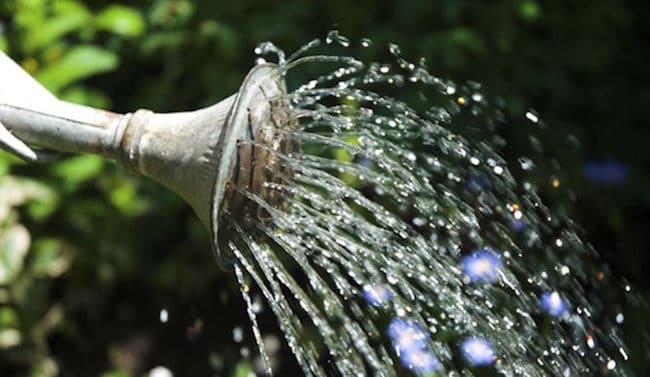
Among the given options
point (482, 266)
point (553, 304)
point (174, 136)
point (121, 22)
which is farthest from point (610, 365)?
point (121, 22)

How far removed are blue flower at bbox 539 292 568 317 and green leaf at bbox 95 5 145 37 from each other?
4.09 feet

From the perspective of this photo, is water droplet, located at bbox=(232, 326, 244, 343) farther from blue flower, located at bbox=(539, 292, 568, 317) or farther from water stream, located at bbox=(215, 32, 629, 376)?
blue flower, located at bbox=(539, 292, 568, 317)

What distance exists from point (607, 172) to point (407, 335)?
161 centimetres

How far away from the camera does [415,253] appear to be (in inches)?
88.9

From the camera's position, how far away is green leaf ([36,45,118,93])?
10.7 ft

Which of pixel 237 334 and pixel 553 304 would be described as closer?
pixel 553 304

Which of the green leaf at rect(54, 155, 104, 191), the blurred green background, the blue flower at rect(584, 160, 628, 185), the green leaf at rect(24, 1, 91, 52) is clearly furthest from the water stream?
the blue flower at rect(584, 160, 628, 185)

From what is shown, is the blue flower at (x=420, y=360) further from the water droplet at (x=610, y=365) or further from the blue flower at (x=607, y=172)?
the blue flower at (x=607, y=172)

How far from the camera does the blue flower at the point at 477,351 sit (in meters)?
2.49

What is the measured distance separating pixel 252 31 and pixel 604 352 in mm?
1191

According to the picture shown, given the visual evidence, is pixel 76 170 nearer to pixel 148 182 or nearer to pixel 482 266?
pixel 148 182

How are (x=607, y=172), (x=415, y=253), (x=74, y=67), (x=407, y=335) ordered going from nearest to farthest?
(x=415, y=253), (x=407, y=335), (x=74, y=67), (x=607, y=172)

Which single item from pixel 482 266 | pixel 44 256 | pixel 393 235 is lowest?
pixel 44 256

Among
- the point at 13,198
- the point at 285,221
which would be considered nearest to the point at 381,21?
the point at 13,198
